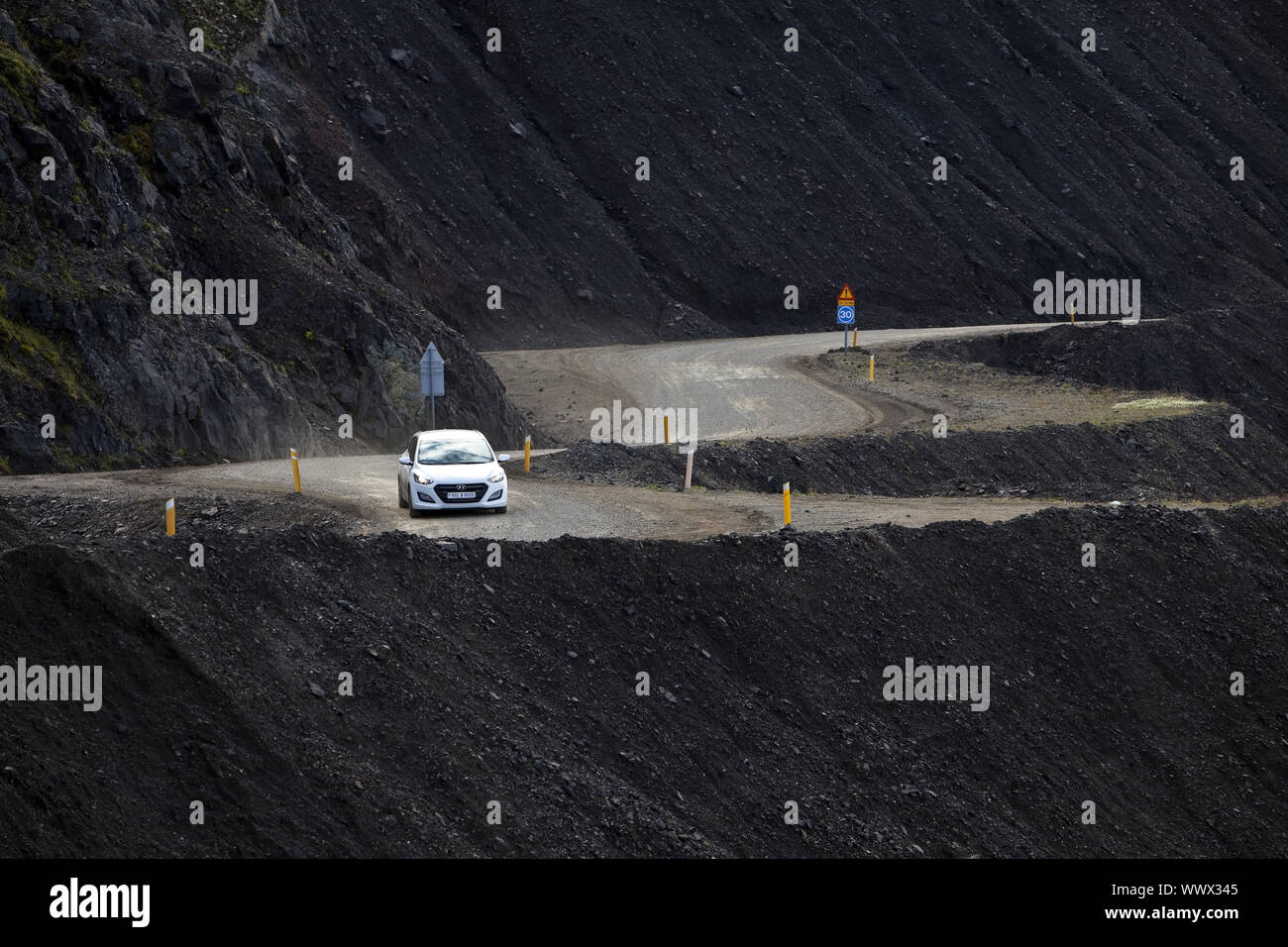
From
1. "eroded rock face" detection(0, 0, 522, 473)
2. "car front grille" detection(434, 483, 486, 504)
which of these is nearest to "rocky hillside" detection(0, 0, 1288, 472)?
"eroded rock face" detection(0, 0, 522, 473)

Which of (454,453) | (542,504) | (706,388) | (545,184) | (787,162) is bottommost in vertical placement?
(542,504)

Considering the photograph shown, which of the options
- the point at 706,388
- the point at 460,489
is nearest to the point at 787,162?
the point at 706,388

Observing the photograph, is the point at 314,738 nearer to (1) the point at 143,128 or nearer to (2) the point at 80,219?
(2) the point at 80,219

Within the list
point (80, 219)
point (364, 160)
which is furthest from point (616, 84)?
point (80, 219)

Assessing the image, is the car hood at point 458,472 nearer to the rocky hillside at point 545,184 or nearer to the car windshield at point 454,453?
the car windshield at point 454,453

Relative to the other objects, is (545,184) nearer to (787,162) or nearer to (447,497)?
(787,162)
